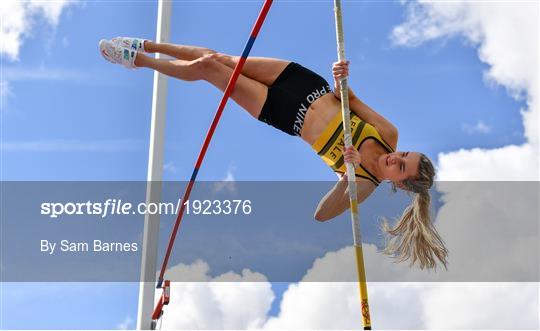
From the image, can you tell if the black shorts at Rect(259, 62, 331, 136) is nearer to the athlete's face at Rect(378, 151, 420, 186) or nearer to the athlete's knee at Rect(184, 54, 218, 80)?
the athlete's knee at Rect(184, 54, 218, 80)

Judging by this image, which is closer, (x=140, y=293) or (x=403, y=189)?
(x=403, y=189)

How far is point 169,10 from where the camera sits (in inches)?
245

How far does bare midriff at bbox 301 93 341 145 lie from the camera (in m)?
5.18

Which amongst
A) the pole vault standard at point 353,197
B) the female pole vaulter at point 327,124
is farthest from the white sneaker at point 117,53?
the pole vault standard at point 353,197

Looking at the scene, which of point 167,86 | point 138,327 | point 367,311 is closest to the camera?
point 367,311

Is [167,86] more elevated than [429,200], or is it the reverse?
[167,86]

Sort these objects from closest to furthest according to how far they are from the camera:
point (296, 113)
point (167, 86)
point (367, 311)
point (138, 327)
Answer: point (367, 311), point (296, 113), point (138, 327), point (167, 86)

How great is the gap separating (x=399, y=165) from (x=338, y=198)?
1.59 feet

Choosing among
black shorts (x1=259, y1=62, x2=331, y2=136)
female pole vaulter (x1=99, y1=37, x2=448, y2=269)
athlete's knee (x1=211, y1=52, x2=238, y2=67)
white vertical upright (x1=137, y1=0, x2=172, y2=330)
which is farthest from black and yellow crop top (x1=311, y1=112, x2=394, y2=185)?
white vertical upright (x1=137, y1=0, x2=172, y2=330)

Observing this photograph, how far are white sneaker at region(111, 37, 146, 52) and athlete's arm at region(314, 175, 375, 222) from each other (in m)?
1.73

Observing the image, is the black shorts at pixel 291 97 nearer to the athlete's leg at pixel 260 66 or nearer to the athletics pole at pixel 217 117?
the athlete's leg at pixel 260 66

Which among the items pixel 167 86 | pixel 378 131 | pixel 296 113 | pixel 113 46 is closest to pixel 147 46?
pixel 113 46

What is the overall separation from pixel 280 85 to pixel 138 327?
83.4 inches

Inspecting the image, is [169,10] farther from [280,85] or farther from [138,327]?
[138,327]
